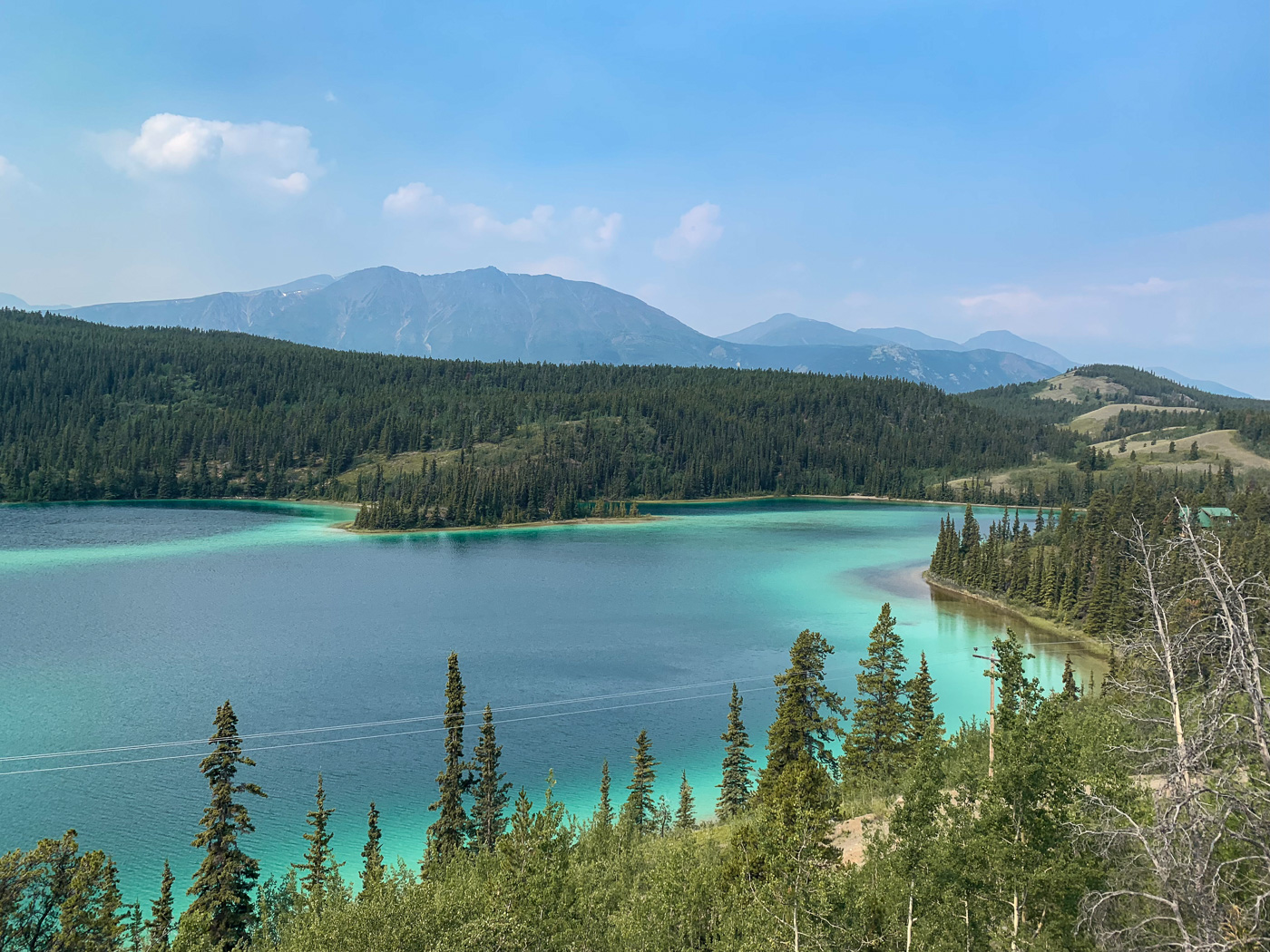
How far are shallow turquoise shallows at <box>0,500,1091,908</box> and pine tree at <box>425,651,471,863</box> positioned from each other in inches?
152

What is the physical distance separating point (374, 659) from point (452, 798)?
30707mm

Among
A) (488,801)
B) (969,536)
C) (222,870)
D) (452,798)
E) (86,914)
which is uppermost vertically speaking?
(969,536)

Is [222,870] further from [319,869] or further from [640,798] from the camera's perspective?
[640,798]

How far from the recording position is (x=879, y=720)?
37594 millimetres

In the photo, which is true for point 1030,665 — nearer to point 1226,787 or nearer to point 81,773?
point 1226,787

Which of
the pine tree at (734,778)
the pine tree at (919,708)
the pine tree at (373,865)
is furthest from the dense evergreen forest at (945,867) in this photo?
the pine tree at (919,708)

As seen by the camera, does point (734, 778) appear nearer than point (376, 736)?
Yes

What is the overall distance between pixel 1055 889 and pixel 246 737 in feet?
125

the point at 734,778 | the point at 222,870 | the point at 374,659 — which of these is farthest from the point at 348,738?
the point at 734,778

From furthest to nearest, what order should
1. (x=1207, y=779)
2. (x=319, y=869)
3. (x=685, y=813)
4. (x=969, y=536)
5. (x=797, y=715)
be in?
(x=969, y=536) < (x=797, y=715) < (x=685, y=813) < (x=319, y=869) < (x=1207, y=779)

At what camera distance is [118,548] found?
10450 cm

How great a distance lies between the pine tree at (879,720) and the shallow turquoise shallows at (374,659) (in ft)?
21.9

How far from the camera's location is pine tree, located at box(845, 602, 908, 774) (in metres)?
36.4

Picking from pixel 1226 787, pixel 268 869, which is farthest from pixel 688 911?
pixel 268 869
